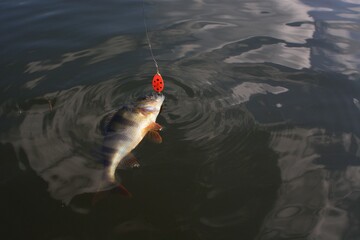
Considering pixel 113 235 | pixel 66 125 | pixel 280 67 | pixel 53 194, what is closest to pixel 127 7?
pixel 280 67

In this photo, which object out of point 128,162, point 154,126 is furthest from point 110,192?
point 154,126

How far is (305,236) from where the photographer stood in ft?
11.6

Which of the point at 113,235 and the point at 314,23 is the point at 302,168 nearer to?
the point at 113,235

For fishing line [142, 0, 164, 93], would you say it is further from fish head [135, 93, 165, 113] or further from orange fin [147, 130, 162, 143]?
orange fin [147, 130, 162, 143]

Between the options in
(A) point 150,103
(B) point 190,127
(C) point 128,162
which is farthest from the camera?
(B) point 190,127

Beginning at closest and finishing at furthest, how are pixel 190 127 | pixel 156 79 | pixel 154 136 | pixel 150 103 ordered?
pixel 154 136 → pixel 150 103 → pixel 190 127 → pixel 156 79

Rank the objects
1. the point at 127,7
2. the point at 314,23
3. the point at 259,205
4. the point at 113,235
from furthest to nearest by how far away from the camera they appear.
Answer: the point at 127,7
the point at 314,23
the point at 259,205
the point at 113,235

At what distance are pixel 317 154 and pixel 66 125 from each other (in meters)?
3.43

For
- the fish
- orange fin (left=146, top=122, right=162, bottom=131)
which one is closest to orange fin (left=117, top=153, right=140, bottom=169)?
the fish

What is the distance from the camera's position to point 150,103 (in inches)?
185

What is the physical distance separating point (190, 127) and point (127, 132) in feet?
3.34

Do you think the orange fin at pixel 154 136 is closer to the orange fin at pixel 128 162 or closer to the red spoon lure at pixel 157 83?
the orange fin at pixel 128 162

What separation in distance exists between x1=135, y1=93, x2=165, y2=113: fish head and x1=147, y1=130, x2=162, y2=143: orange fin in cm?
30

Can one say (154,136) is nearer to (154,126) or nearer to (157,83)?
(154,126)
